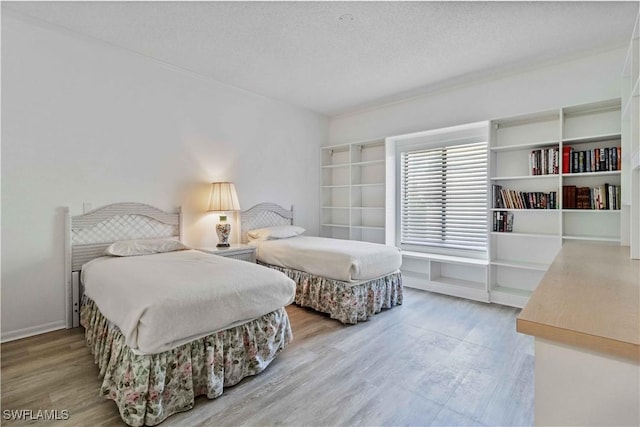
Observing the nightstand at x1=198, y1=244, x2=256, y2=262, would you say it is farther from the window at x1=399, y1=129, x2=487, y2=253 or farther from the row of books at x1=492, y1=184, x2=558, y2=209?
the row of books at x1=492, y1=184, x2=558, y2=209

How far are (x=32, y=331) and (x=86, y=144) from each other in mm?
1722

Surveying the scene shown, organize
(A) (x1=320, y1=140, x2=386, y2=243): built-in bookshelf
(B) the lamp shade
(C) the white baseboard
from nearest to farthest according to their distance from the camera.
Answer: (C) the white baseboard
(B) the lamp shade
(A) (x1=320, y1=140, x2=386, y2=243): built-in bookshelf

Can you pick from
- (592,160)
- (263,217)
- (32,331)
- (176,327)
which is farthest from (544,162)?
(32,331)

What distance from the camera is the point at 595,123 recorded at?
3154 mm

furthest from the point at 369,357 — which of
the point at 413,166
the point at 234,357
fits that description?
the point at 413,166

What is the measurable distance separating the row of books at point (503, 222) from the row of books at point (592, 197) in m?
0.54

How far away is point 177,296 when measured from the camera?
1788mm

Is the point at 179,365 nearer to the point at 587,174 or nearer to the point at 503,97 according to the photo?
the point at 587,174

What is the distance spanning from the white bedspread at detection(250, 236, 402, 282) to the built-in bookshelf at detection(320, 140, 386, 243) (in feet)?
3.98

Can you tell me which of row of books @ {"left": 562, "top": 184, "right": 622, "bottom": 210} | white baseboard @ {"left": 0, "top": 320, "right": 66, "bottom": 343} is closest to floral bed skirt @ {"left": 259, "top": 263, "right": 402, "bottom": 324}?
row of books @ {"left": 562, "top": 184, "right": 622, "bottom": 210}

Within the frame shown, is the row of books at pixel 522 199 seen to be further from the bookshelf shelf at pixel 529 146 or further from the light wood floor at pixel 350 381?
the light wood floor at pixel 350 381

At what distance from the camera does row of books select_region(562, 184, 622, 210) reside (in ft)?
9.52

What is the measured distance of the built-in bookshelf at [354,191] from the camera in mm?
4883

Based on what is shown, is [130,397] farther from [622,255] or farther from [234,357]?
[622,255]
